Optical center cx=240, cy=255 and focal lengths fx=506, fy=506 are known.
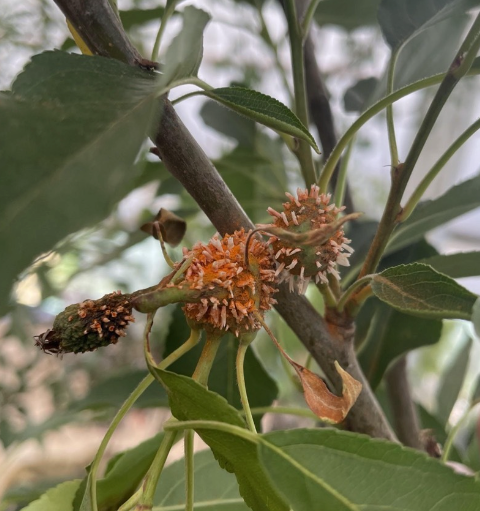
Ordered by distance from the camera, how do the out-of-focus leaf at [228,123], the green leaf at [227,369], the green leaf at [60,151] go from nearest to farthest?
the green leaf at [60,151] → the green leaf at [227,369] → the out-of-focus leaf at [228,123]

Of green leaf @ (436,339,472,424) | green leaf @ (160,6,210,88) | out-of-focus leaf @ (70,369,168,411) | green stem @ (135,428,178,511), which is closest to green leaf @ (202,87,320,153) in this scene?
green leaf @ (160,6,210,88)

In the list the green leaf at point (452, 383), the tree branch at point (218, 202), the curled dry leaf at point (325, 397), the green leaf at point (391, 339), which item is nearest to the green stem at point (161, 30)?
the tree branch at point (218, 202)

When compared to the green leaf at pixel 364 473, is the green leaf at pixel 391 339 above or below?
above

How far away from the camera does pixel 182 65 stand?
17cm

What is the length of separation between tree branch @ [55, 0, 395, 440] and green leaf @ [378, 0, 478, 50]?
0.14 m

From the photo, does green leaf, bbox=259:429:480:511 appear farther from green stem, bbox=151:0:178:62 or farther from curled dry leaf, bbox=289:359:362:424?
green stem, bbox=151:0:178:62

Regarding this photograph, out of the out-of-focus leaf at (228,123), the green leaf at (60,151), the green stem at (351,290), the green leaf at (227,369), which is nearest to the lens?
the green leaf at (60,151)

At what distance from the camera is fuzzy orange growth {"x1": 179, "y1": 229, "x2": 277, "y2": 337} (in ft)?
0.64

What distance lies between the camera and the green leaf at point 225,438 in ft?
0.58

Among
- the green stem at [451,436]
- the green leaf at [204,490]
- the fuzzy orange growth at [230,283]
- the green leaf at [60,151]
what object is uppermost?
the green leaf at [60,151]

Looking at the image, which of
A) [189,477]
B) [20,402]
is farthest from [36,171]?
[20,402]

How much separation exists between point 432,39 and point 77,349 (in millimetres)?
301

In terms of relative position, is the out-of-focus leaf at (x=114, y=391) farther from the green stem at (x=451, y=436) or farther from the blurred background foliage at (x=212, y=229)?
the green stem at (x=451, y=436)

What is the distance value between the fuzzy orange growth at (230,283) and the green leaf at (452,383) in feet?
1.18
